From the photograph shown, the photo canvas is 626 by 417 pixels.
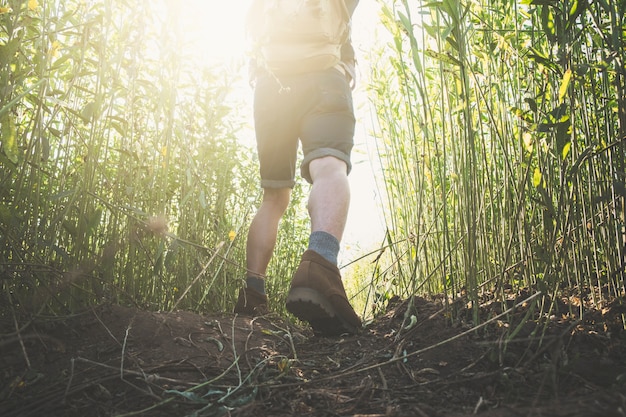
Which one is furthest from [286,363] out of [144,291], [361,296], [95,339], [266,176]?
[361,296]

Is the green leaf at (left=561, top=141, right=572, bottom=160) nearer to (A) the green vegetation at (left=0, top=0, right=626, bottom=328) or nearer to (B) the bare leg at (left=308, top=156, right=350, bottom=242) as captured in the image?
(A) the green vegetation at (left=0, top=0, right=626, bottom=328)

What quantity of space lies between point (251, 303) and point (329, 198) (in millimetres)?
552

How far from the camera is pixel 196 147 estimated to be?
2.00 m

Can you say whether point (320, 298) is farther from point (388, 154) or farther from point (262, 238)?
point (388, 154)

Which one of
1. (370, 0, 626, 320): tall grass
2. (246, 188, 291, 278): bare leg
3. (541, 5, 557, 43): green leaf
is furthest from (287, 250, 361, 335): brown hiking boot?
(541, 5, 557, 43): green leaf

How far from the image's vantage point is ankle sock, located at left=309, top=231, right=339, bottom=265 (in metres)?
1.35

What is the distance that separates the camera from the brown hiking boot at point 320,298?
1236mm

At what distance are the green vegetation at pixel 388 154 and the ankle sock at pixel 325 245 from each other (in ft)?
0.83

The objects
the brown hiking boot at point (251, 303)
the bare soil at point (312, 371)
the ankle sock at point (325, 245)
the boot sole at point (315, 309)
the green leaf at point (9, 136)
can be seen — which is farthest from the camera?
the brown hiking boot at point (251, 303)

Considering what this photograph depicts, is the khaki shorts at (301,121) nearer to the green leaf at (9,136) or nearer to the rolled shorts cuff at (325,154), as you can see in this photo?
the rolled shorts cuff at (325,154)

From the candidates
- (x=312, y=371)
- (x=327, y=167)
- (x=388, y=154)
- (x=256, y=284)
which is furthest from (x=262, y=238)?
(x=312, y=371)

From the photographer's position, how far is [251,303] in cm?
168

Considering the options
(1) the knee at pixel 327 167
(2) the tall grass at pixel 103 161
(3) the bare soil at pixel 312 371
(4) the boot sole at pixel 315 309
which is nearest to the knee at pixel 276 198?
(2) the tall grass at pixel 103 161

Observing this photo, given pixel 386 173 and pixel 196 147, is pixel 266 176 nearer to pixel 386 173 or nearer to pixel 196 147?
pixel 196 147
